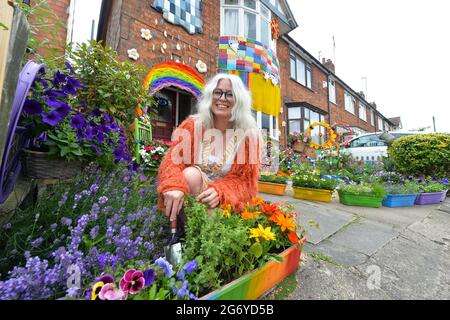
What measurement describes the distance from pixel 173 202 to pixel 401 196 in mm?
4270

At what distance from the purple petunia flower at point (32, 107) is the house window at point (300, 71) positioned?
10995 mm

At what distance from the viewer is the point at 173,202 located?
4.10ft

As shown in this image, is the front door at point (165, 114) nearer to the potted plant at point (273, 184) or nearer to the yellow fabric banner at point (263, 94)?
the yellow fabric banner at point (263, 94)

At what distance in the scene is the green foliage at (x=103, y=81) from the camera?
1985 millimetres

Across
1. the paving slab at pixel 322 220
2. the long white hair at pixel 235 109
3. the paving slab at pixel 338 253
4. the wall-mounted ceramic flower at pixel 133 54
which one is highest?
the wall-mounted ceramic flower at pixel 133 54

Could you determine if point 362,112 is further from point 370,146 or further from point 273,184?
point 273,184

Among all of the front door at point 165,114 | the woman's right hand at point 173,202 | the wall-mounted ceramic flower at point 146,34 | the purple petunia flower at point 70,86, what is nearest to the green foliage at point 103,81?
the purple petunia flower at point 70,86

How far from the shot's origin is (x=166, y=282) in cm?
84

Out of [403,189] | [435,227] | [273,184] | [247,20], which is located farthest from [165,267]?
[247,20]

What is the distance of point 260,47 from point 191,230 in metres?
7.66

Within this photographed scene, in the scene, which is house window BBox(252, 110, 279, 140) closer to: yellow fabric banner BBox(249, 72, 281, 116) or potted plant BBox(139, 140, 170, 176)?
yellow fabric banner BBox(249, 72, 281, 116)
